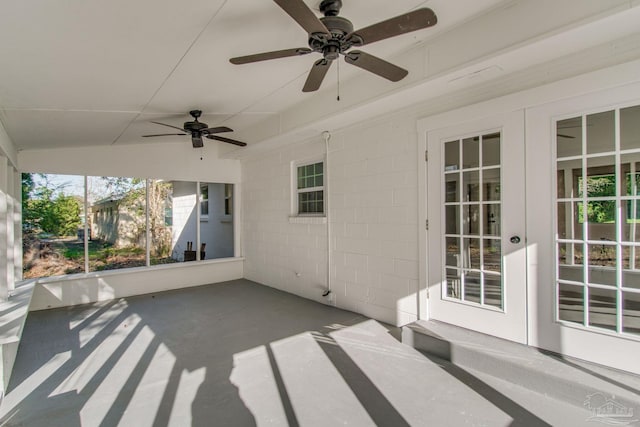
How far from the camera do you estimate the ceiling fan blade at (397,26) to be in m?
1.89

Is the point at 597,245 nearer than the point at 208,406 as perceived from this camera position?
No

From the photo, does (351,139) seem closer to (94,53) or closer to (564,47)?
(564,47)

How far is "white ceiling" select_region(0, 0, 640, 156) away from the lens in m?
1.92

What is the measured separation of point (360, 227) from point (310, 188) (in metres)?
1.40

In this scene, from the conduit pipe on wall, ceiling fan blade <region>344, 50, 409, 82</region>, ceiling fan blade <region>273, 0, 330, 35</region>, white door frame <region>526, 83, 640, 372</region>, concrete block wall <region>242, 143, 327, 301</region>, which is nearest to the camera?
ceiling fan blade <region>273, 0, 330, 35</region>

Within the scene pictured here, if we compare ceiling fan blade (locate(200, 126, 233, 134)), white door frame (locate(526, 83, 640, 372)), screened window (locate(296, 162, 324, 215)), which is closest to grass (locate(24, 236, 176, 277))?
ceiling fan blade (locate(200, 126, 233, 134))

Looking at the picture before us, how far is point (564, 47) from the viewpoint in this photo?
2.49m

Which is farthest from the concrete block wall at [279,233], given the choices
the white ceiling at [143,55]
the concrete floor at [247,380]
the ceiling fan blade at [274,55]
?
the ceiling fan blade at [274,55]

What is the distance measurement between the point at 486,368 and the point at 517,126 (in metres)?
2.17

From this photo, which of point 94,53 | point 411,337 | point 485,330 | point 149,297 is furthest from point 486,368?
point 149,297

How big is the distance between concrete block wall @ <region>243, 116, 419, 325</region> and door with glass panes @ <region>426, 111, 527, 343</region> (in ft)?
0.95

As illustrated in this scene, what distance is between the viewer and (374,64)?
97.3 inches

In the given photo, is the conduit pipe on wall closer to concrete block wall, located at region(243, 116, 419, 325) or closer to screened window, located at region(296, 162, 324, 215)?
concrete block wall, located at region(243, 116, 419, 325)

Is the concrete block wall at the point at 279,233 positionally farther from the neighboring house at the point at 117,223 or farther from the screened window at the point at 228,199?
the neighboring house at the point at 117,223
